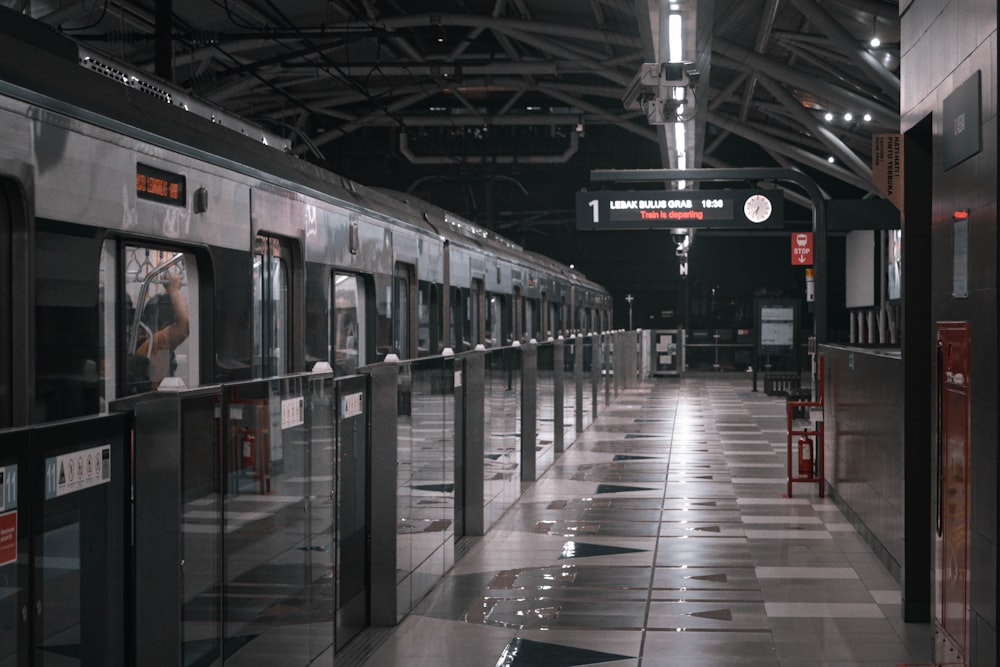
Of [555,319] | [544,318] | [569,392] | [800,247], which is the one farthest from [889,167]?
[800,247]

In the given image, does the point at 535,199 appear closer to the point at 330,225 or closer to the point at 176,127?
the point at 330,225

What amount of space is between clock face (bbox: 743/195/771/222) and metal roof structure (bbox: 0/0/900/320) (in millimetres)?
1128

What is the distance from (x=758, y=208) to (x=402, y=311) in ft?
27.2

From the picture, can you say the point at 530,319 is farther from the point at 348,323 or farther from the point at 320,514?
the point at 320,514

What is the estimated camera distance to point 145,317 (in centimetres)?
530

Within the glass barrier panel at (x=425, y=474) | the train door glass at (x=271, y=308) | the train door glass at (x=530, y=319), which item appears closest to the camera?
the train door glass at (x=271, y=308)

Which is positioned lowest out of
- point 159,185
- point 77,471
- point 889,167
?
point 77,471

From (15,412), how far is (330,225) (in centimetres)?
398

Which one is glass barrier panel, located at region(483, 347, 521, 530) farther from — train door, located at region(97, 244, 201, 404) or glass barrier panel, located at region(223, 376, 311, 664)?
glass barrier panel, located at region(223, 376, 311, 664)

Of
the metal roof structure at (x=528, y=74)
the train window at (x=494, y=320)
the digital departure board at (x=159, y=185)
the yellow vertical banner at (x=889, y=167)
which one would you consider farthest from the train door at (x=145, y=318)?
the train window at (x=494, y=320)

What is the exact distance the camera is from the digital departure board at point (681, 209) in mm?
17250

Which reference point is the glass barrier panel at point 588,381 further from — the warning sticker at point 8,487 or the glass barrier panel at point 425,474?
the warning sticker at point 8,487

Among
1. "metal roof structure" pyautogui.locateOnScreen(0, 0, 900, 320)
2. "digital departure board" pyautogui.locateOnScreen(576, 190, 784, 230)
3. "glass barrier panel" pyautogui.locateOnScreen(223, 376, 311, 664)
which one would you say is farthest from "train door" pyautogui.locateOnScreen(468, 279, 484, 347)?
"glass barrier panel" pyautogui.locateOnScreen(223, 376, 311, 664)

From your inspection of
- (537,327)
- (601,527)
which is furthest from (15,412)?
(537,327)
